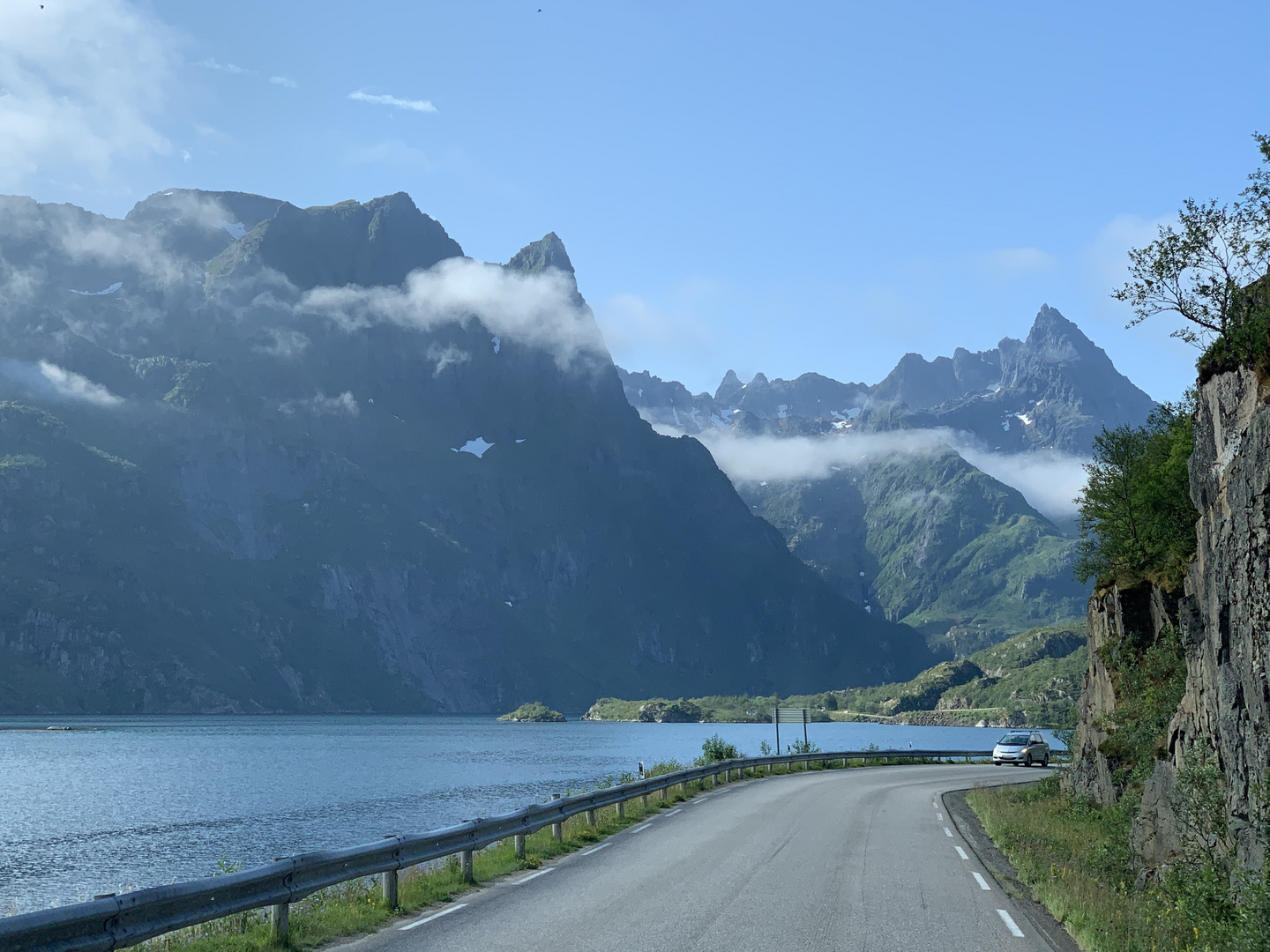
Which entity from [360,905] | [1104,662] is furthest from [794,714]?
[360,905]

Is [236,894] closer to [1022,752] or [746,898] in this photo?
[746,898]

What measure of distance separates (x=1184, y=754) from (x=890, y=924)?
7.29 m

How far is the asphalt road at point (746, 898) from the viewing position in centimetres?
1212

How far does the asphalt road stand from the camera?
1212cm

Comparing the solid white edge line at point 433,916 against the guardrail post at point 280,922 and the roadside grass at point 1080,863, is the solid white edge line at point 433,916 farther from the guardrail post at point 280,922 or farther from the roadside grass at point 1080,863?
the roadside grass at point 1080,863

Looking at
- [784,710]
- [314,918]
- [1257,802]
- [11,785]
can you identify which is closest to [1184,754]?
[1257,802]

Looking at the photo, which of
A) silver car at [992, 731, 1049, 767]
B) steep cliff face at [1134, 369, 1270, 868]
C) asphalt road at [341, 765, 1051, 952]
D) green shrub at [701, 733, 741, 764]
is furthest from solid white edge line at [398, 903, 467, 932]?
silver car at [992, 731, 1049, 767]

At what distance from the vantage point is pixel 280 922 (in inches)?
483

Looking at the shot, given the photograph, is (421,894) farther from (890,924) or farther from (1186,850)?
(1186,850)

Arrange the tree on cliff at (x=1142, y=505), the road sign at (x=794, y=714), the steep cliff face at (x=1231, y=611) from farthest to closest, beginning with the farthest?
the road sign at (x=794, y=714)
the tree on cliff at (x=1142, y=505)
the steep cliff face at (x=1231, y=611)

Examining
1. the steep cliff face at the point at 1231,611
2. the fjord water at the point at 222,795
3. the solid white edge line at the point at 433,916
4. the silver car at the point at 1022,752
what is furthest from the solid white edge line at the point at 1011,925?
the silver car at the point at 1022,752

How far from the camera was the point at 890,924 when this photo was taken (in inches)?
520

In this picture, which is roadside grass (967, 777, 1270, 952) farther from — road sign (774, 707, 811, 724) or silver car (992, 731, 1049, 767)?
silver car (992, 731, 1049, 767)

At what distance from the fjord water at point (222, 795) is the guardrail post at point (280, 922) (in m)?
6.79
